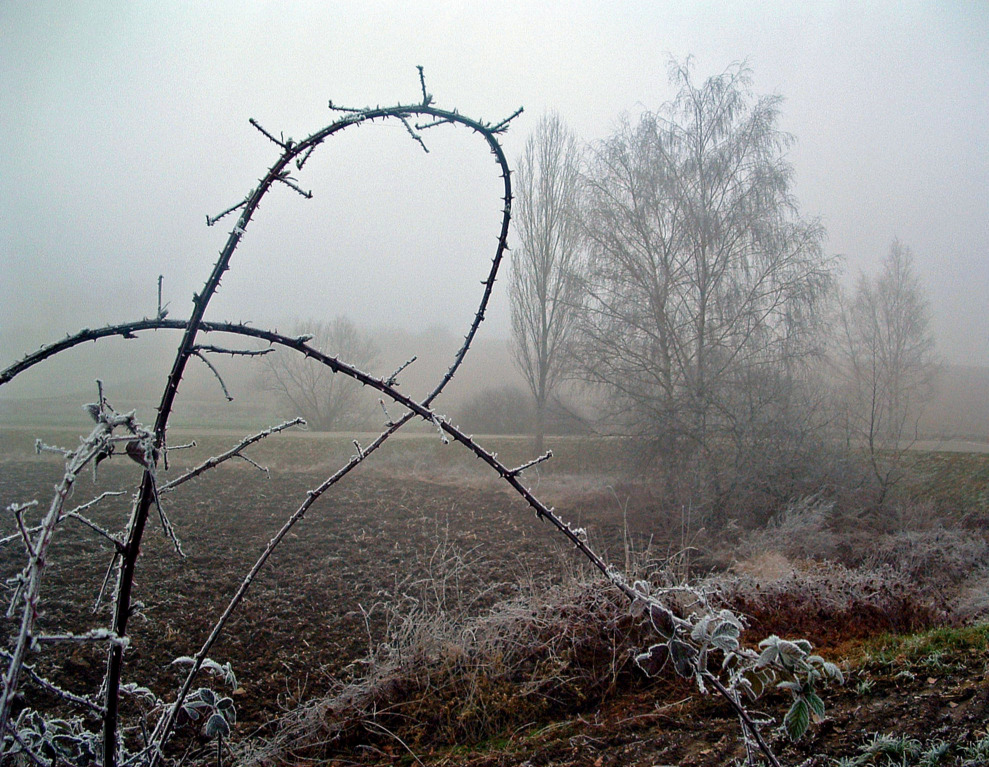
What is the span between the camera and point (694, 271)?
5.82 m

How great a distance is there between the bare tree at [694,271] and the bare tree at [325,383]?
314cm

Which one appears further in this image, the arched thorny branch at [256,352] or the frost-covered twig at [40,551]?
the arched thorny branch at [256,352]

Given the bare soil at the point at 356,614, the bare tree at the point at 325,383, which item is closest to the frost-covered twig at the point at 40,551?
the bare soil at the point at 356,614

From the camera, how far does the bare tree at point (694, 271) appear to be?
18.2 ft

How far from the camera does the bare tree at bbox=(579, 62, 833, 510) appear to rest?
554cm

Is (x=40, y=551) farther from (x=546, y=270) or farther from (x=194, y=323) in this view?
(x=546, y=270)

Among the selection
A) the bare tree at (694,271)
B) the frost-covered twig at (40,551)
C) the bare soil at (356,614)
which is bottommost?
the bare soil at (356,614)

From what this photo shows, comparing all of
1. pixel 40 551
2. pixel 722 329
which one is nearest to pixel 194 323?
pixel 40 551

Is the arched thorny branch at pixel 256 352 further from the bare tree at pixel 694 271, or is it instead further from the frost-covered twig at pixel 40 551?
the bare tree at pixel 694 271

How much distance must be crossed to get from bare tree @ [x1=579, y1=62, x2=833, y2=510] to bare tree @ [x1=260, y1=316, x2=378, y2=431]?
3.14m

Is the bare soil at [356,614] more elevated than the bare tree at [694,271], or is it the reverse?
the bare tree at [694,271]

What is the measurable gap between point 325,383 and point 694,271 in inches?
211

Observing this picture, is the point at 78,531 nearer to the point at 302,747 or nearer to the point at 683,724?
the point at 302,747

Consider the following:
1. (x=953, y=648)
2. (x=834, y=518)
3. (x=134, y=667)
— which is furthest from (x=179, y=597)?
(x=834, y=518)
